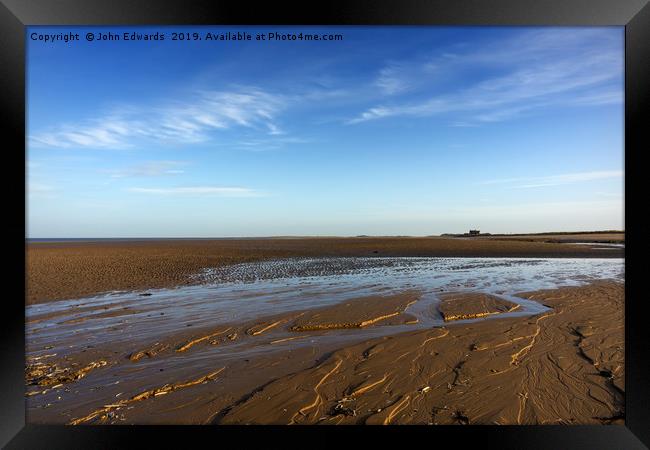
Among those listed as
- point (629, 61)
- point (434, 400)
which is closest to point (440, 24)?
point (629, 61)

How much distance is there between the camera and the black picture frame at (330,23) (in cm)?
352

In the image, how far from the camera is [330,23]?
3.78 m

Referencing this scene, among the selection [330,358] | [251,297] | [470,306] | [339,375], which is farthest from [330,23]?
[251,297]

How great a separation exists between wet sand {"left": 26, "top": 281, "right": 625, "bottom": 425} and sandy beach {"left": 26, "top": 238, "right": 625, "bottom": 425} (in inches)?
0.9

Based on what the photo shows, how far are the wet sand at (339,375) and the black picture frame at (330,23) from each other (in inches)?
14.5

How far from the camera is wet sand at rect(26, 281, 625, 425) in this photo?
3994 millimetres

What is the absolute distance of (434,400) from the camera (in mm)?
4188

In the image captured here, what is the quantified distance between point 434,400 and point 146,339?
5320mm

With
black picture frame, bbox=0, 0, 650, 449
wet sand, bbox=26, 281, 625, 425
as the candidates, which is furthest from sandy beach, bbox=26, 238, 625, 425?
black picture frame, bbox=0, 0, 650, 449

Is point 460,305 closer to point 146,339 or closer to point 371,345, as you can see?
point 371,345

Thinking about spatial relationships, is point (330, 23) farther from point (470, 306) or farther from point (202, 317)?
point (470, 306)

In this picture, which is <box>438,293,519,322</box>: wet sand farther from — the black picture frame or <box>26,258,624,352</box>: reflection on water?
the black picture frame

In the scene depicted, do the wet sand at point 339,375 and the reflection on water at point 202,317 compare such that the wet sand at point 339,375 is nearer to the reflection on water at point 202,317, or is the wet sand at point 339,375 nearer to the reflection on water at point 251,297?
the reflection on water at point 202,317

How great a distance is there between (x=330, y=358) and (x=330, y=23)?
4708mm
